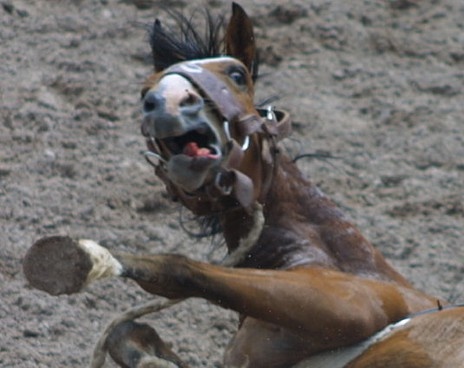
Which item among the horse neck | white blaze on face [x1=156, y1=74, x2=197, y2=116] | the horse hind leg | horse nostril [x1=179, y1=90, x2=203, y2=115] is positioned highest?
white blaze on face [x1=156, y1=74, x2=197, y2=116]

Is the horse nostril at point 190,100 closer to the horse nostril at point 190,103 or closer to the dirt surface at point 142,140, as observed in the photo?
the horse nostril at point 190,103

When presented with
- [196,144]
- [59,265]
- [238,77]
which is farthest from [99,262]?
[238,77]

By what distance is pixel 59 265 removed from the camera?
128 inches

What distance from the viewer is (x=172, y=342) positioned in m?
5.04

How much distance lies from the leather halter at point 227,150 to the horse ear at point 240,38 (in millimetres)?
265

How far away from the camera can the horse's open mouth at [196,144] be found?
372 centimetres

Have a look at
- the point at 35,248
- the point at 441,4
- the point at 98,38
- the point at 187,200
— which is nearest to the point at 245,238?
the point at 187,200

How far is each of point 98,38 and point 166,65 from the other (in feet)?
9.18

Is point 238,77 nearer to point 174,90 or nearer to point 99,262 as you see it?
point 174,90

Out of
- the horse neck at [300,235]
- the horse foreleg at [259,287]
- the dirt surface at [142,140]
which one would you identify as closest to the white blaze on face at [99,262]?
the horse foreleg at [259,287]

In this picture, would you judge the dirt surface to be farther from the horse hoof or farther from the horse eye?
the horse hoof

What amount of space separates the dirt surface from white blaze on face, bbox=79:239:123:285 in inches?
60.1

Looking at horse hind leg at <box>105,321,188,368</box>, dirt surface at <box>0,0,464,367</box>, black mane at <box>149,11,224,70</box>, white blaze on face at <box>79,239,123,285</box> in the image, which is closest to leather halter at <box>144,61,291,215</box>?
black mane at <box>149,11,224,70</box>

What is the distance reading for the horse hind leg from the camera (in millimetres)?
3660
